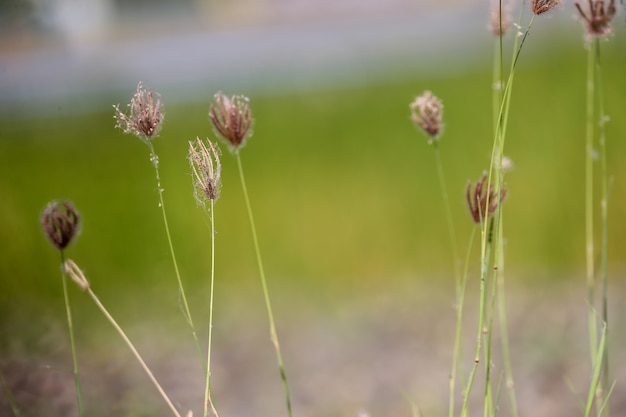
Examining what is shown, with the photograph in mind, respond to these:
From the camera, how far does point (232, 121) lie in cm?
87

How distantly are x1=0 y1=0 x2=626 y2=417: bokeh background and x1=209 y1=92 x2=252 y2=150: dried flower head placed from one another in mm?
1099

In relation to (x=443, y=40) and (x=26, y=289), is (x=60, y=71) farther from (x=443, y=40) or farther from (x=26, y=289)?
(x=443, y=40)

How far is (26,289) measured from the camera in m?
2.21

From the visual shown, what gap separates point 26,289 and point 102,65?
5.86ft

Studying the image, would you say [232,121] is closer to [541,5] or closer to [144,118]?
[144,118]

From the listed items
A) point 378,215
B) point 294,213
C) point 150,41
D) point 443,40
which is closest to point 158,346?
point 294,213

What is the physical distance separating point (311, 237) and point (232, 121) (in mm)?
1729

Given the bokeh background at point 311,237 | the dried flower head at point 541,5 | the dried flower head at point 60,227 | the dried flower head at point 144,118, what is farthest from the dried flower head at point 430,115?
the bokeh background at point 311,237

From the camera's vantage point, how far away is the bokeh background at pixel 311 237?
2004 millimetres

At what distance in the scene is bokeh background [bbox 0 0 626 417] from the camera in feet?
6.57

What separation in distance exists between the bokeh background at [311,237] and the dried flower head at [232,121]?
1099mm

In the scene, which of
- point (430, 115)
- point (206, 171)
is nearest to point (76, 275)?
point (206, 171)

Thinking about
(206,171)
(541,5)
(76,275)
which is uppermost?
(541,5)

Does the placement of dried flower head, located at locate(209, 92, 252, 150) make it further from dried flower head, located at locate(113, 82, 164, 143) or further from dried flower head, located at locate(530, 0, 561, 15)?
dried flower head, located at locate(530, 0, 561, 15)
